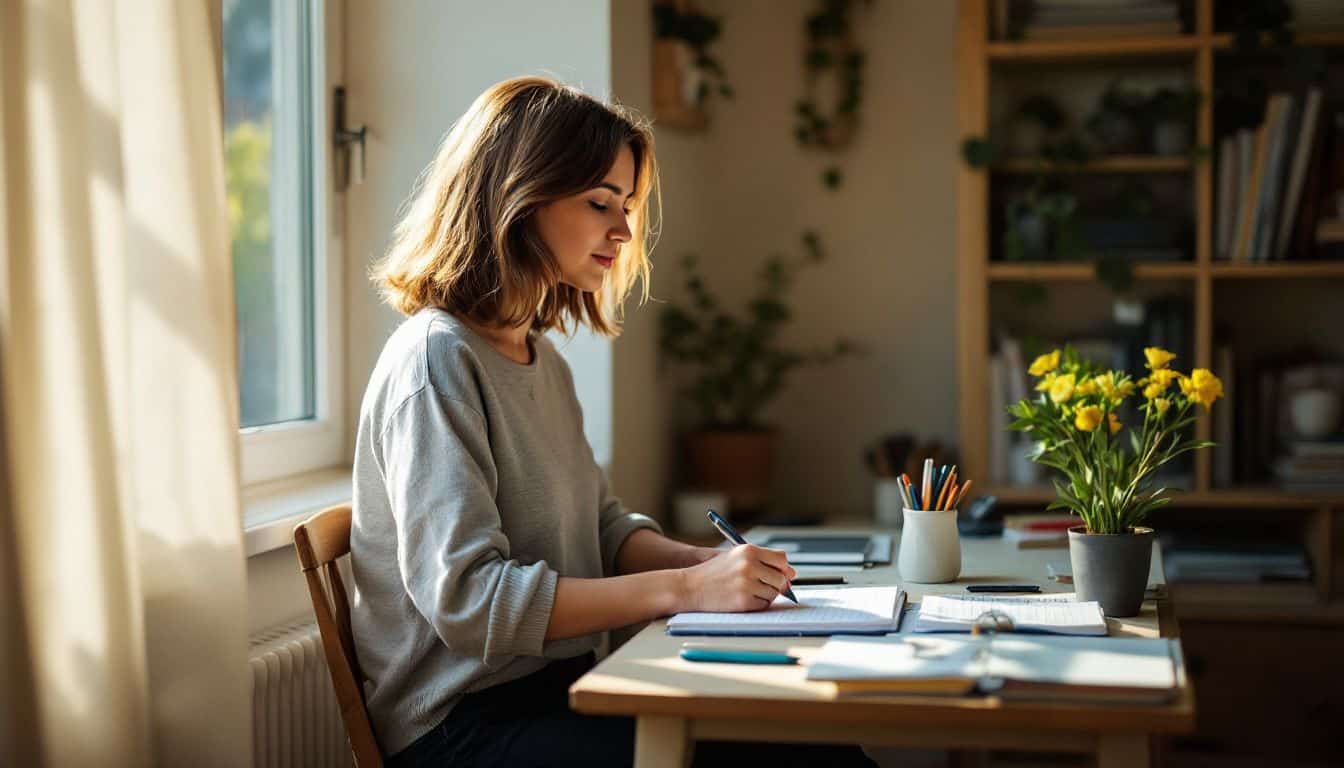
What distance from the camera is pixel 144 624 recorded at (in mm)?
1400

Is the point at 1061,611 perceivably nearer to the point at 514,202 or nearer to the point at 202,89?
the point at 514,202

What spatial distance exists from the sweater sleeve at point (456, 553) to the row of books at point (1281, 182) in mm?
2001

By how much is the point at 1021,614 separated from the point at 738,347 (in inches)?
68.9

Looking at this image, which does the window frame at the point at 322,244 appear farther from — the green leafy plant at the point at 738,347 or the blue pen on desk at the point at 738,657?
the blue pen on desk at the point at 738,657

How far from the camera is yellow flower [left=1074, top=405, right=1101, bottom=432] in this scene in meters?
1.46

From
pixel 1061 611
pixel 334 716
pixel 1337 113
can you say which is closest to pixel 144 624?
pixel 334 716

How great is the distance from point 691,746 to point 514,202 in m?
0.69

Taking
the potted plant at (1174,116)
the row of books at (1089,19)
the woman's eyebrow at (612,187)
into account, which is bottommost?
the woman's eyebrow at (612,187)

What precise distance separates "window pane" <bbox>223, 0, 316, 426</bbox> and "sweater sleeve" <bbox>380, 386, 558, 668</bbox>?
888 mm

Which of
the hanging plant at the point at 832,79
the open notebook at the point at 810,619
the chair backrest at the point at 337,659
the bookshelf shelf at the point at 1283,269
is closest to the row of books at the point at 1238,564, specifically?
the bookshelf shelf at the point at 1283,269

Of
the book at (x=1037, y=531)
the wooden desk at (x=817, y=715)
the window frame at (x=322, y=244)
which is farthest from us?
the window frame at (x=322, y=244)

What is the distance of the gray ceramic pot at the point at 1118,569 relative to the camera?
1468 millimetres

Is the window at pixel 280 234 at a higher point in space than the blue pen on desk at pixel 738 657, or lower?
higher

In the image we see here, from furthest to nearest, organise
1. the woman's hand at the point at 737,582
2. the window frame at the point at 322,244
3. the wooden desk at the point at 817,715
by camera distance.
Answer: the window frame at the point at 322,244 → the woman's hand at the point at 737,582 → the wooden desk at the point at 817,715
